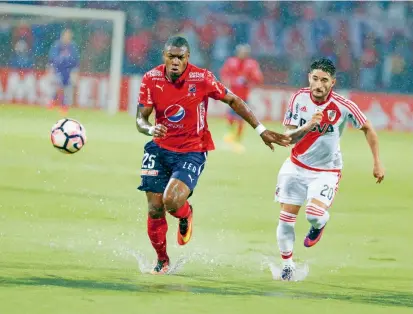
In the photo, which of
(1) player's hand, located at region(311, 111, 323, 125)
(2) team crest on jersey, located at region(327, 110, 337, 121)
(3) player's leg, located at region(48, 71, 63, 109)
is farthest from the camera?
(3) player's leg, located at region(48, 71, 63, 109)

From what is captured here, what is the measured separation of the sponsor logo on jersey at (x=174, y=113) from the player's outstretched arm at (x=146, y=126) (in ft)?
A: 0.49

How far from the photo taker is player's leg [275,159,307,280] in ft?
27.9

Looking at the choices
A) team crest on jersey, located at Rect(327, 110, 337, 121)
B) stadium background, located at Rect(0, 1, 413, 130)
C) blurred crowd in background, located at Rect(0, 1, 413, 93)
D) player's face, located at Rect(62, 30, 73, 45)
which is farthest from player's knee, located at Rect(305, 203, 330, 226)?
blurred crowd in background, located at Rect(0, 1, 413, 93)

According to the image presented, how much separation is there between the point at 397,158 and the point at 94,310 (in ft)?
49.9

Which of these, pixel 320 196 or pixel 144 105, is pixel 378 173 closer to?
pixel 320 196

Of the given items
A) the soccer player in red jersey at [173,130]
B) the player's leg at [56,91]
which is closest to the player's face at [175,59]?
the soccer player in red jersey at [173,130]

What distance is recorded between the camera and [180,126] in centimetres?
844

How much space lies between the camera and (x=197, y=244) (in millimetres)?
10180

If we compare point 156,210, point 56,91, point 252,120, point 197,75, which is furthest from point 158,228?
point 56,91

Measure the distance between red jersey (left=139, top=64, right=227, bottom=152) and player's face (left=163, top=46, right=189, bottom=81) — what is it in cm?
12

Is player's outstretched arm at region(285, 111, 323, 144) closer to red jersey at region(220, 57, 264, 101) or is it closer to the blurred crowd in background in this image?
red jersey at region(220, 57, 264, 101)

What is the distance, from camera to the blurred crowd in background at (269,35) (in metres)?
30.3

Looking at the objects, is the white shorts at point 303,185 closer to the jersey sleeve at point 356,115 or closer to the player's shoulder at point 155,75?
the jersey sleeve at point 356,115

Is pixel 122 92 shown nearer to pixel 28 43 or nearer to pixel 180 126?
pixel 28 43
